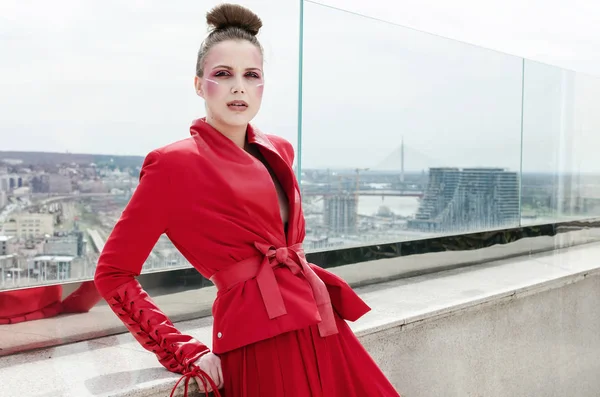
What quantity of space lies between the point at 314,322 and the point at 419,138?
212 cm

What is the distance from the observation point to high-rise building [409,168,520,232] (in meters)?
3.58

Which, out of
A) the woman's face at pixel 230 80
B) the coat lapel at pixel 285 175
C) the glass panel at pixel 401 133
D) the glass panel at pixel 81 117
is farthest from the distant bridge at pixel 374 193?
the woman's face at pixel 230 80

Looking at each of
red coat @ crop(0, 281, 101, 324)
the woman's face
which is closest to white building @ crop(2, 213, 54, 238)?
red coat @ crop(0, 281, 101, 324)

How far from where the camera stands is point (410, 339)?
2414 mm

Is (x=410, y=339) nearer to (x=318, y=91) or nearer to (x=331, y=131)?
(x=331, y=131)

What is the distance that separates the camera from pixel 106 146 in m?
2.23

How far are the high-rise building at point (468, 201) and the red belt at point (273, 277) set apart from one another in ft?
6.46

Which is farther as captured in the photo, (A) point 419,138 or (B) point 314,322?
(A) point 419,138

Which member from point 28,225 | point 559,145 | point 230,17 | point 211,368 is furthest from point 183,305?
point 559,145

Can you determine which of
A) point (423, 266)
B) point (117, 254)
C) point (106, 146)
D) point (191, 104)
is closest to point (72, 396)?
point (117, 254)

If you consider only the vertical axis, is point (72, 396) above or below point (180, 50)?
below

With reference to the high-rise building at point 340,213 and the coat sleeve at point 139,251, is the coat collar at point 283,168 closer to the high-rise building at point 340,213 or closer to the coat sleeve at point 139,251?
the coat sleeve at point 139,251

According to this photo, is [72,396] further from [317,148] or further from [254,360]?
[317,148]

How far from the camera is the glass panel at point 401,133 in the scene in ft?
9.63
